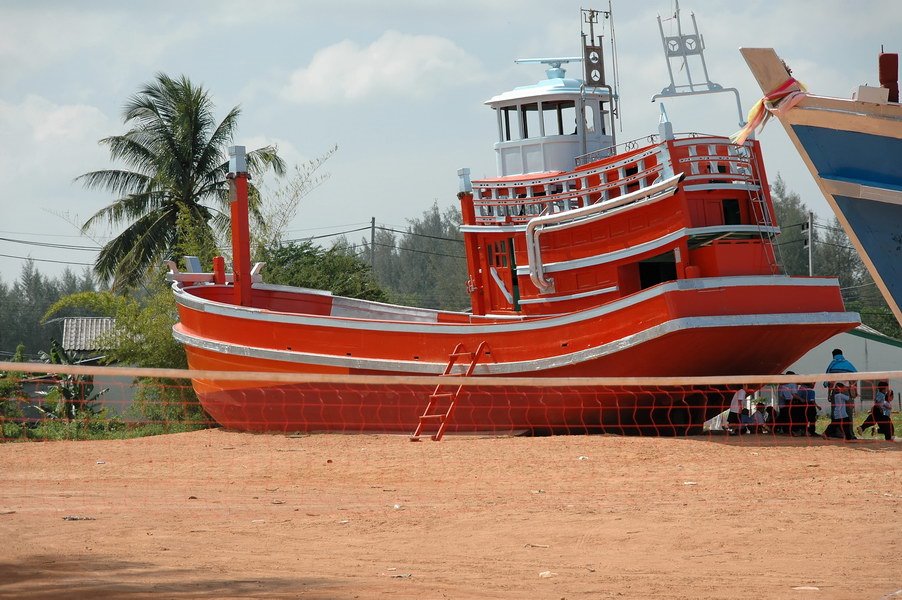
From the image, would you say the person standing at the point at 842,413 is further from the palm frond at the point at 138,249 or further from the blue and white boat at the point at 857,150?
the palm frond at the point at 138,249

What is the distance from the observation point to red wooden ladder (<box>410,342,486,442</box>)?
15.6 metres

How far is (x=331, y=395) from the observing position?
58.3ft

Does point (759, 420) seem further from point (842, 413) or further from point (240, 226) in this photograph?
point (240, 226)

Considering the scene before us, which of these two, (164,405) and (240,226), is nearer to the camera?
(240,226)

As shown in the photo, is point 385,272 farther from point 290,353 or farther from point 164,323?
point 290,353

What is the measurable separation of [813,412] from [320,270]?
69.6 feet

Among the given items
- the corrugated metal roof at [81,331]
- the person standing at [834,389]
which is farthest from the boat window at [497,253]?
the corrugated metal roof at [81,331]

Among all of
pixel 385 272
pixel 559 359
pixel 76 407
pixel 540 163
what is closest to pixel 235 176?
pixel 540 163

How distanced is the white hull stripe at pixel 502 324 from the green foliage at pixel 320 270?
47.1 ft

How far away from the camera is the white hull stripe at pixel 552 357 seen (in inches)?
570

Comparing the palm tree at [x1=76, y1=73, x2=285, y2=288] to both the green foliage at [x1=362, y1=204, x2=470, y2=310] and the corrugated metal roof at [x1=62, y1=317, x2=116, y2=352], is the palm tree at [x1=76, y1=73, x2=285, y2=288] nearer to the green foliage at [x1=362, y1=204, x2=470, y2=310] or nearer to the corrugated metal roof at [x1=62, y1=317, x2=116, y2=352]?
the corrugated metal roof at [x1=62, y1=317, x2=116, y2=352]

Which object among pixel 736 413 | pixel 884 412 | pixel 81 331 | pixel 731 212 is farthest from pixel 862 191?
pixel 81 331

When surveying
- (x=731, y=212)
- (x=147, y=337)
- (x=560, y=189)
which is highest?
(x=560, y=189)

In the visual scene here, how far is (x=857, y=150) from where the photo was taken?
8.21m
